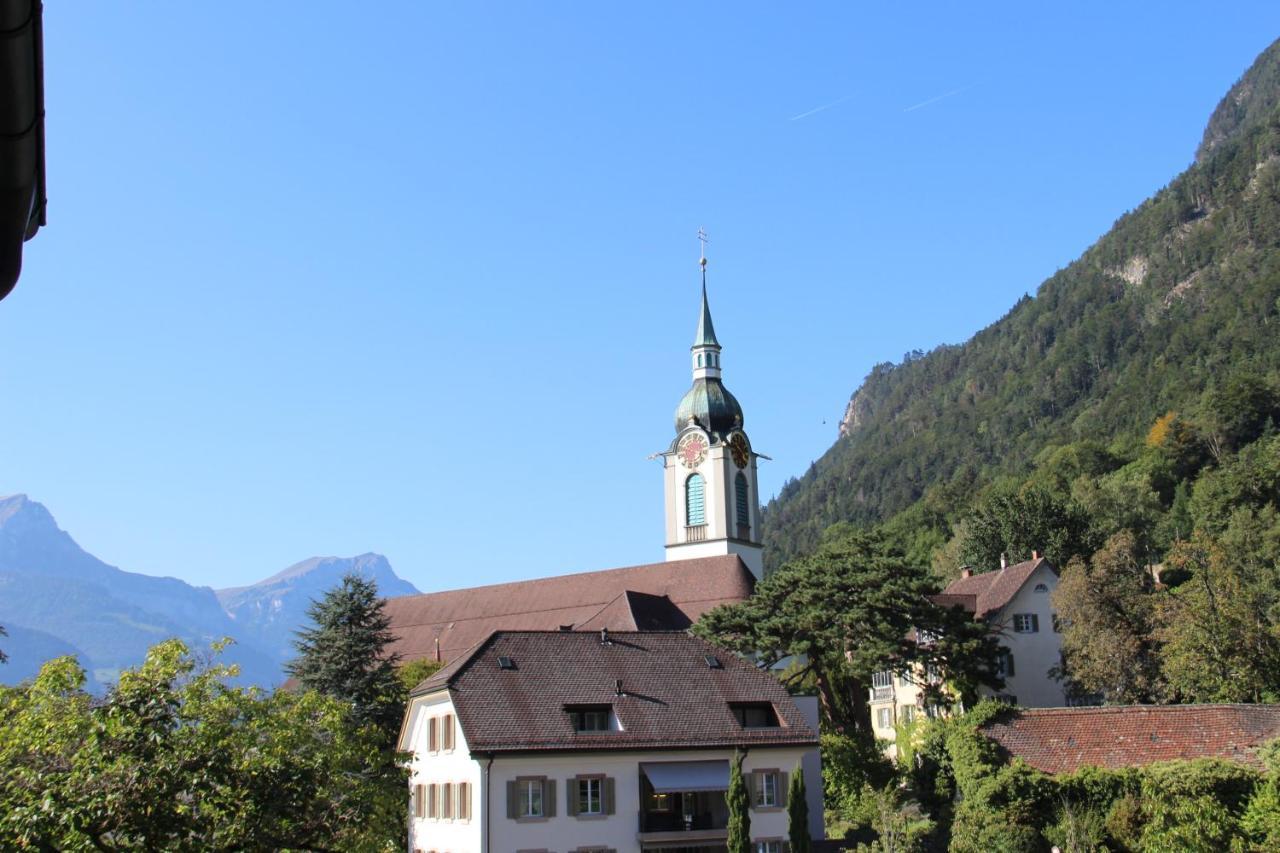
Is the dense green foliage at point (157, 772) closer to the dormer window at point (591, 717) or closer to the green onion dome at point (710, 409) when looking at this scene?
the dormer window at point (591, 717)

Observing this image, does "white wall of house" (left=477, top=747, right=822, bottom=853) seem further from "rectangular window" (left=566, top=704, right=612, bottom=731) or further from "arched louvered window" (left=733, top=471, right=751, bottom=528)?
"arched louvered window" (left=733, top=471, right=751, bottom=528)

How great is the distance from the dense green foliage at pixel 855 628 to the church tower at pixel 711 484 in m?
24.2

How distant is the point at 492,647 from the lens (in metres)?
41.8

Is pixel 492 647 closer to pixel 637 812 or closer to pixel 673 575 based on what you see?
pixel 637 812

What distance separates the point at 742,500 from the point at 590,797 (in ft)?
134

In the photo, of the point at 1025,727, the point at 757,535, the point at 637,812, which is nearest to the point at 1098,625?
the point at 1025,727

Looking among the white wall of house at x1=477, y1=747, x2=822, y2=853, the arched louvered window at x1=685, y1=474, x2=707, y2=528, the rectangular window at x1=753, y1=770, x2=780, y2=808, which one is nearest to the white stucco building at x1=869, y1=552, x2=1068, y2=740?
the arched louvered window at x1=685, y1=474, x2=707, y2=528

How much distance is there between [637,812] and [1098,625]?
22.9 m

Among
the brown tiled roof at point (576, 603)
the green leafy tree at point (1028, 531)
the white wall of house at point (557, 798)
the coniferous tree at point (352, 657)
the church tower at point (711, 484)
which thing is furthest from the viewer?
the green leafy tree at point (1028, 531)

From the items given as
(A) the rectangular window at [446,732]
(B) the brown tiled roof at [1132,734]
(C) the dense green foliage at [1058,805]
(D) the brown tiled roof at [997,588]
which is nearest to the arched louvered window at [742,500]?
(D) the brown tiled roof at [997,588]

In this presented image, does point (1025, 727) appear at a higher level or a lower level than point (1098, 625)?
lower

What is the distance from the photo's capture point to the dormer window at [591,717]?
39.4m

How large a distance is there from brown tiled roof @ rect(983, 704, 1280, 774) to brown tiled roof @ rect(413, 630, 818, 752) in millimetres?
6469

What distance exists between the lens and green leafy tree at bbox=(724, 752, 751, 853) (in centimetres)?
3703
